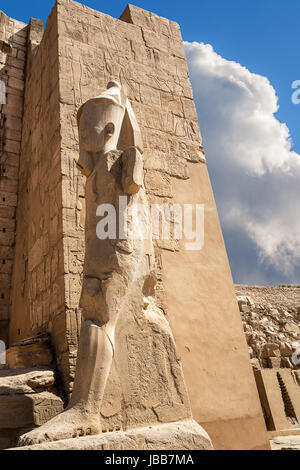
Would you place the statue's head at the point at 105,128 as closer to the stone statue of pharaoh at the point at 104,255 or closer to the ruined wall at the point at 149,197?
the stone statue of pharaoh at the point at 104,255

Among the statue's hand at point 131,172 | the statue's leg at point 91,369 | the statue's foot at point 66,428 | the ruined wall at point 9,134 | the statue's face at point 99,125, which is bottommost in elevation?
the statue's foot at point 66,428

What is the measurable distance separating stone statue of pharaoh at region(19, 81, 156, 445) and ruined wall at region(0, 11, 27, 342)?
3370 mm

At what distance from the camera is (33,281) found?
530cm

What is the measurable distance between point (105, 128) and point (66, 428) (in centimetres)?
213

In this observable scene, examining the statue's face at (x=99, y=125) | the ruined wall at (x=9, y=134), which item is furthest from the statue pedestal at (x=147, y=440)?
the ruined wall at (x=9, y=134)

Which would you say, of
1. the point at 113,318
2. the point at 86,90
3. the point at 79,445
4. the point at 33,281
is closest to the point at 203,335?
the point at 33,281

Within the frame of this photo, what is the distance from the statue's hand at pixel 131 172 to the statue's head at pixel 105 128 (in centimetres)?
23

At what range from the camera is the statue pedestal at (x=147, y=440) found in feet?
7.64

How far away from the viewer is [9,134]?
6973 millimetres

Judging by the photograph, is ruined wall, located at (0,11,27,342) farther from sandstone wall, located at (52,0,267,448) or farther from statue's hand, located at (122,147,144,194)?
statue's hand, located at (122,147,144,194)

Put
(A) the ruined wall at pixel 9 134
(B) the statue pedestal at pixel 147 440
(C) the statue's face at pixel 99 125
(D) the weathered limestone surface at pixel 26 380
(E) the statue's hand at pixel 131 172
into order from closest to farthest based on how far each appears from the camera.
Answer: (B) the statue pedestal at pixel 147 440, (E) the statue's hand at pixel 131 172, (C) the statue's face at pixel 99 125, (D) the weathered limestone surface at pixel 26 380, (A) the ruined wall at pixel 9 134

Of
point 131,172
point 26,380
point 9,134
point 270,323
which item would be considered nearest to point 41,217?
point 26,380

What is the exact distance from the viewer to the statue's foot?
2.37 meters

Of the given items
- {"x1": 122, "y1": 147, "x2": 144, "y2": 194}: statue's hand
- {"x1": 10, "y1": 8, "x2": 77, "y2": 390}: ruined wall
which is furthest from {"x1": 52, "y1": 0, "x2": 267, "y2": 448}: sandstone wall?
{"x1": 122, "y1": 147, "x2": 144, "y2": 194}: statue's hand
